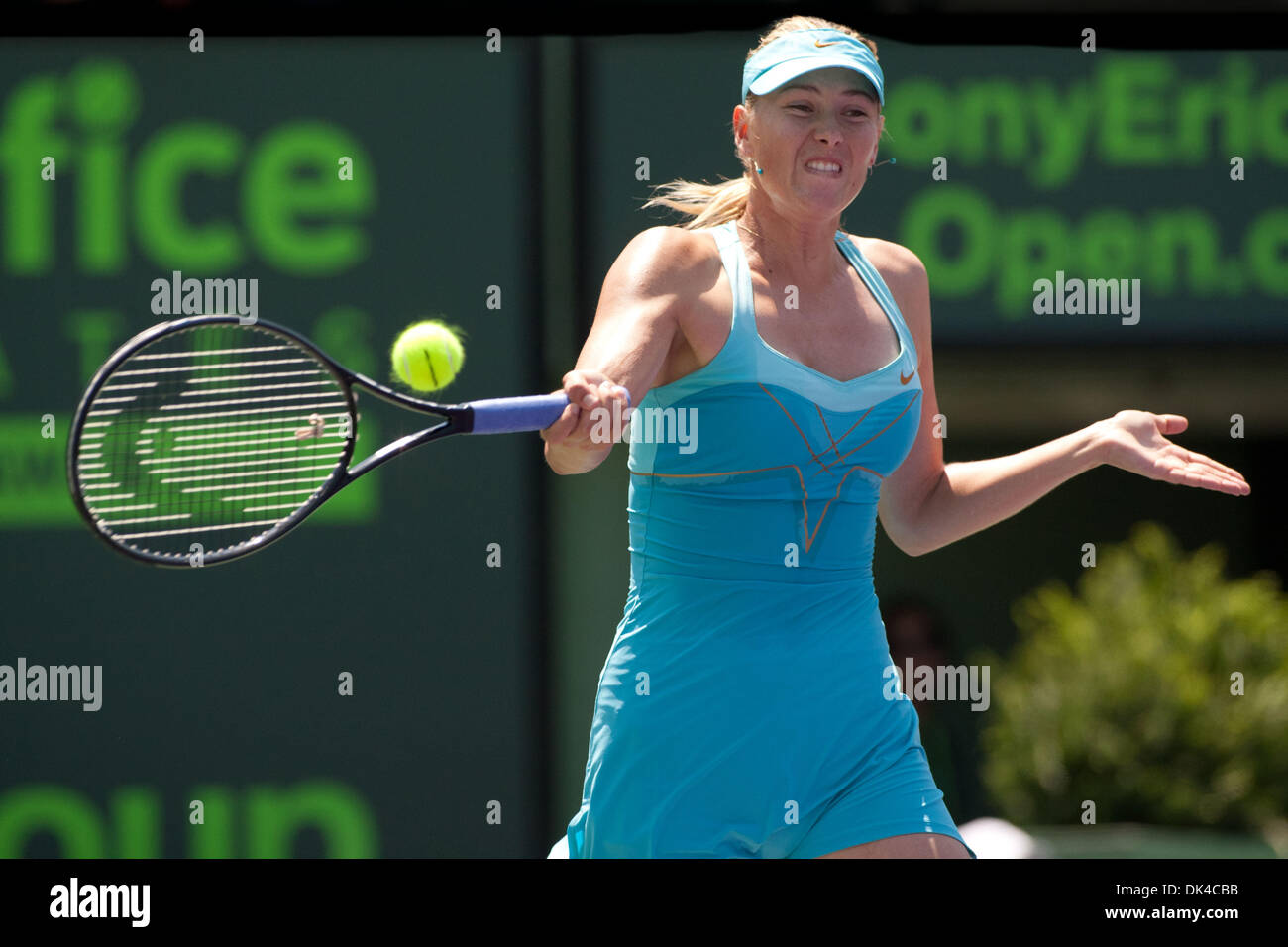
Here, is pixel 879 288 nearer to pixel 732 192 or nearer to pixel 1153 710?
pixel 732 192

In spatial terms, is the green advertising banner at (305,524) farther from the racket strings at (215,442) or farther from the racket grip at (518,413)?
the racket grip at (518,413)

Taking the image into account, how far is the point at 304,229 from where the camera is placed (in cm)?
471

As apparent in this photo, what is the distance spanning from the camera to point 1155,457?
8.31ft

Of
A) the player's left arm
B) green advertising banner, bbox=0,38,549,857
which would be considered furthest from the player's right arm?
green advertising banner, bbox=0,38,549,857

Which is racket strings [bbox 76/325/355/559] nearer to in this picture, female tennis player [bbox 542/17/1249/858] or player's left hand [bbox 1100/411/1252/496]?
female tennis player [bbox 542/17/1249/858]

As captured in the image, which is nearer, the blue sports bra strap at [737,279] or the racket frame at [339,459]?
the racket frame at [339,459]

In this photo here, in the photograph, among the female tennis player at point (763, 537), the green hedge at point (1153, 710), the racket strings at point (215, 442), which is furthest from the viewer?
the green hedge at point (1153, 710)

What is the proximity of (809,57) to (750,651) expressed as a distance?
843 millimetres

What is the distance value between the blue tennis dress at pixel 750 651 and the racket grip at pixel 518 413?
0.79ft

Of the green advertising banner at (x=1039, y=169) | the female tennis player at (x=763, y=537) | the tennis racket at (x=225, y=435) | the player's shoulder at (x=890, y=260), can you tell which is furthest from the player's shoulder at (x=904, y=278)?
the green advertising banner at (x=1039, y=169)

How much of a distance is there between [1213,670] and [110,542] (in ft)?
11.3

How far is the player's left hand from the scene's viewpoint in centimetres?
252

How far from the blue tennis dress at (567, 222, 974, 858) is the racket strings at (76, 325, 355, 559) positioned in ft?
1.65

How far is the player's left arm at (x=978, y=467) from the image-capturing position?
2.55 m
